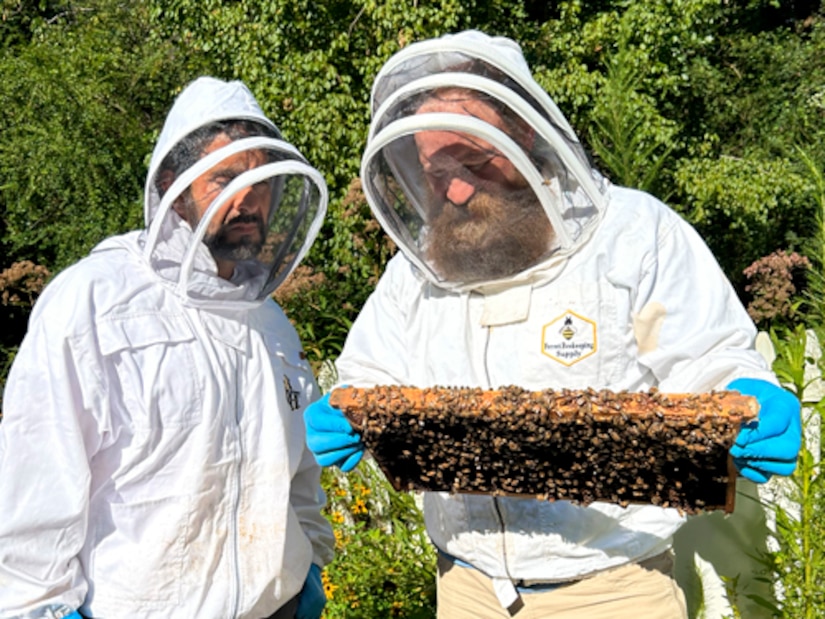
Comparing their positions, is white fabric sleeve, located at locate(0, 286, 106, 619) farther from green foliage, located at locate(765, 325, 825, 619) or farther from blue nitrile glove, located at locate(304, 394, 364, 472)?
green foliage, located at locate(765, 325, 825, 619)

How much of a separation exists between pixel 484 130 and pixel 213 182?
821 millimetres

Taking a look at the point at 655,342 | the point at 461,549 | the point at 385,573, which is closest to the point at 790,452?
the point at 655,342

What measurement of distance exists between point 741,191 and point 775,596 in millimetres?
6985

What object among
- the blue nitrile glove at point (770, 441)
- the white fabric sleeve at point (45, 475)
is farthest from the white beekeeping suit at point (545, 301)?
the white fabric sleeve at point (45, 475)

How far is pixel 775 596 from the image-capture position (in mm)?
3855

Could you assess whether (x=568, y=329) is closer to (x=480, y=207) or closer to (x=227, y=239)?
(x=480, y=207)

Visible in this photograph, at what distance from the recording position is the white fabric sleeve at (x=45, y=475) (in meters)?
2.45

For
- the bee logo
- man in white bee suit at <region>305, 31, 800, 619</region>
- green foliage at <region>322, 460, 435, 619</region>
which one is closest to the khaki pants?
man in white bee suit at <region>305, 31, 800, 619</region>

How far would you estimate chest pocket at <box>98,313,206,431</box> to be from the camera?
2590mm

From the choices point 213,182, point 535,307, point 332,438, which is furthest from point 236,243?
point 535,307

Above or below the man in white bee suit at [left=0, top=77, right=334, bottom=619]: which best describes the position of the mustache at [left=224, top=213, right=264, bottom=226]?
above

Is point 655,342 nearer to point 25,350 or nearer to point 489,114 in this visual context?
point 489,114

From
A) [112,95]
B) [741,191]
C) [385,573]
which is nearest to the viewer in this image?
[385,573]

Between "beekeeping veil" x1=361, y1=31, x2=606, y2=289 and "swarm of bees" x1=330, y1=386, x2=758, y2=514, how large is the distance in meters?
0.43
